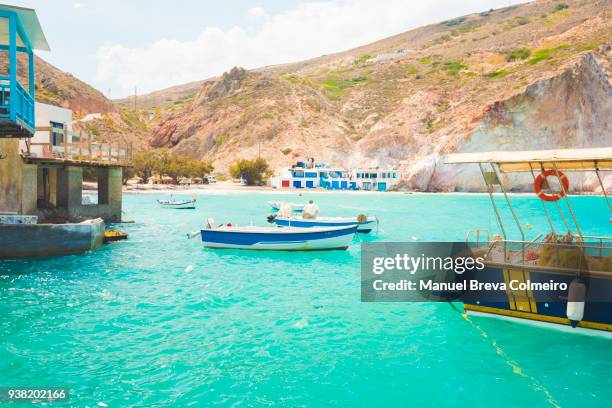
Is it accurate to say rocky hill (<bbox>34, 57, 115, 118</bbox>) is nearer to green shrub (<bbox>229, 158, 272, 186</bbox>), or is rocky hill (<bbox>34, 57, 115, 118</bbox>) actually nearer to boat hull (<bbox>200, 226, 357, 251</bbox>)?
green shrub (<bbox>229, 158, 272, 186</bbox>)

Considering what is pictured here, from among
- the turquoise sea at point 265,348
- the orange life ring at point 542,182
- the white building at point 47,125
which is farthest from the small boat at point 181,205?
the orange life ring at point 542,182

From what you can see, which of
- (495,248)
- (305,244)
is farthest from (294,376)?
(305,244)

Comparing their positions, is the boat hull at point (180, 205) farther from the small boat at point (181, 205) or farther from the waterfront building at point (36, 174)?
the waterfront building at point (36, 174)

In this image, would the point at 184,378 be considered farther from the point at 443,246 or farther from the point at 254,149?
the point at 254,149

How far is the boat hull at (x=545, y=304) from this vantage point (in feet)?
37.7

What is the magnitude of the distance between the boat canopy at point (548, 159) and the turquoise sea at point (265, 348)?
15.5ft

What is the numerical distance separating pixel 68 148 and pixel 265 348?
76.5ft

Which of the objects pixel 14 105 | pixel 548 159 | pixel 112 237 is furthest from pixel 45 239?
pixel 548 159

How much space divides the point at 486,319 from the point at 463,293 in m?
1.10

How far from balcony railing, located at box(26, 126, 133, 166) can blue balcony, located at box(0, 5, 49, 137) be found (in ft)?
17.3

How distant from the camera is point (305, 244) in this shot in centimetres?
2669

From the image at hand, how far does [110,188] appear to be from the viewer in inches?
1425

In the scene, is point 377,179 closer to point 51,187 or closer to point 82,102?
point 51,187

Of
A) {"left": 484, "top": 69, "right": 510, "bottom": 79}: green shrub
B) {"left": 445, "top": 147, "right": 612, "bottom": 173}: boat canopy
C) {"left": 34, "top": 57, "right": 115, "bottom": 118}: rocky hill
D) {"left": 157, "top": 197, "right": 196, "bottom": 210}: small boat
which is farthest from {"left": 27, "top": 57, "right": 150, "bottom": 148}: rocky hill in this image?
{"left": 445, "top": 147, "right": 612, "bottom": 173}: boat canopy
